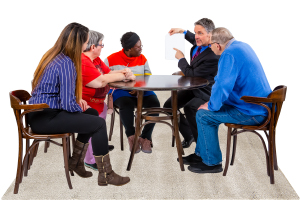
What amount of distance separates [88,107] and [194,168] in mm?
1217

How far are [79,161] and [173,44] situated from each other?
73.3 inches

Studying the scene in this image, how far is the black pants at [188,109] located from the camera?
13.7 feet

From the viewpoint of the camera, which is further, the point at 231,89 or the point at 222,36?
the point at 222,36

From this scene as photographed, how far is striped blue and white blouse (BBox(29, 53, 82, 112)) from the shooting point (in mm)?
3047

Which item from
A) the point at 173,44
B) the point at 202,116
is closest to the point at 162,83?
the point at 202,116

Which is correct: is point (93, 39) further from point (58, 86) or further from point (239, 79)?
point (239, 79)

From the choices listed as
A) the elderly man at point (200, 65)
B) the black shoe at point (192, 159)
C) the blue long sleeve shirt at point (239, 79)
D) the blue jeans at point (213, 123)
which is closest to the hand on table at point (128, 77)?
the elderly man at point (200, 65)

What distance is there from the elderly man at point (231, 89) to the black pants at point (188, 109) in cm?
58

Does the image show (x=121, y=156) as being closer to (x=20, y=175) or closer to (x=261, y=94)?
(x=20, y=175)

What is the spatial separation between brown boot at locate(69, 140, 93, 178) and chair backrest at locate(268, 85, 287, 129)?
1.76 m

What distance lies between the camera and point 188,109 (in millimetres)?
4219

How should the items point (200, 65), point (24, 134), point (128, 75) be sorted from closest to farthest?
1. point (24, 134)
2. point (128, 75)
3. point (200, 65)

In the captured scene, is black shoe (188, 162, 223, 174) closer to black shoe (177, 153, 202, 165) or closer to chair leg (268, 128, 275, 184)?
black shoe (177, 153, 202, 165)

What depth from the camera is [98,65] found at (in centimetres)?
399
